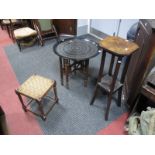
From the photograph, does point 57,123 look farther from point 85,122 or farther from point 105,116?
point 105,116

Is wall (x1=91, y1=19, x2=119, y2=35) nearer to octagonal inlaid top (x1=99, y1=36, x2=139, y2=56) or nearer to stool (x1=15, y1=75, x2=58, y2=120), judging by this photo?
octagonal inlaid top (x1=99, y1=36, x2=139, y2=56)

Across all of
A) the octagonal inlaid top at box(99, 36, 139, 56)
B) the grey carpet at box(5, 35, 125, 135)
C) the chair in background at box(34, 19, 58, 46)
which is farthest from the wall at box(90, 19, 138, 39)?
the octagonal inlaid top at box(99, 36, 139, 56)

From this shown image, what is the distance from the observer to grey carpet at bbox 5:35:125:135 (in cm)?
186

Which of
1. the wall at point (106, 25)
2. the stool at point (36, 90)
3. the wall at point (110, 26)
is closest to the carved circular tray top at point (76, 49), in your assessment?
the stool at point (36, 90)

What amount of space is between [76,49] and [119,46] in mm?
787

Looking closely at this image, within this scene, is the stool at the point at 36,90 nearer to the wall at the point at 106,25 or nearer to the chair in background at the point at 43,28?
the chair in background at the point at 43,28

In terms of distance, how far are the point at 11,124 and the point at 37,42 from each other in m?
2.26

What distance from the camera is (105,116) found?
1922 mm

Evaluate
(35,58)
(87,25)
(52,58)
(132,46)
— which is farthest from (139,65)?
(87,25)

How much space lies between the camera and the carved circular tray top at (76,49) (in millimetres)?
1986

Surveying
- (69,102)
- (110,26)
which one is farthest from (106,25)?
(69,102)

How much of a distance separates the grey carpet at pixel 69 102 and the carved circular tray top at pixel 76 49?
0.61m

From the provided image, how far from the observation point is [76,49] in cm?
211

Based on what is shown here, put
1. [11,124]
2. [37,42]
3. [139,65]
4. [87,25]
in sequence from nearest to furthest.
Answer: [139,65] < [11,124] < [37,42] < [87,25]
